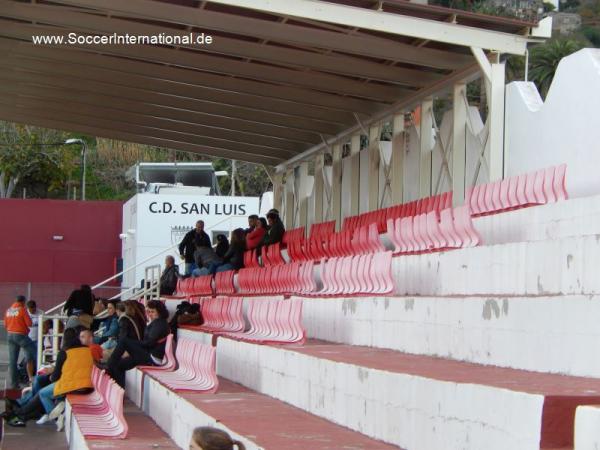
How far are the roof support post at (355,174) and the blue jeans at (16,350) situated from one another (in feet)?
21.1

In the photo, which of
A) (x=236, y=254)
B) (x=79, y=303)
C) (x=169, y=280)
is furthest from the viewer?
(x=169, y=280)

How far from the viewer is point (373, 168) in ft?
59.9

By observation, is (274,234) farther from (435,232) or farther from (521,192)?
(521,192)

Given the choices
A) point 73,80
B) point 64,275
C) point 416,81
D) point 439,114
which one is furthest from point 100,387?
point 439,114

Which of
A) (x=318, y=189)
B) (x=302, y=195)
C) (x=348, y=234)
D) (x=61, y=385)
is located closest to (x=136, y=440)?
(x=61, y=385)

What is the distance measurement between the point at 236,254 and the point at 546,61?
3255cm

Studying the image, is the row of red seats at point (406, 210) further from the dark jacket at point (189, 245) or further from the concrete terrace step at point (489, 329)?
the concrete terrace step at point (489, 329)

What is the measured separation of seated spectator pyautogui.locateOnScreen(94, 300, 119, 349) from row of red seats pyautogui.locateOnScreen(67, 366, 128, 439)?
296cm

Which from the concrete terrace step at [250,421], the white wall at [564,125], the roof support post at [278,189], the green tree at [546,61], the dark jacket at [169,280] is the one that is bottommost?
the concrete terrace step at [250,421]

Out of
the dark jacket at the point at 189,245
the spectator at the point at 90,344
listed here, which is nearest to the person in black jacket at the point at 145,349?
the spectator at the point at 90,344

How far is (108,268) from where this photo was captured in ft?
108

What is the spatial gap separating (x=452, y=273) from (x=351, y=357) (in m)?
1.59

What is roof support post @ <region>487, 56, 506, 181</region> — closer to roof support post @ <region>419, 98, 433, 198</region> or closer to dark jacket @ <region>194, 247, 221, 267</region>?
roof support post @ <region>419, 98, 433, 198</region>

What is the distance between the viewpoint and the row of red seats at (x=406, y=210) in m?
12.6
